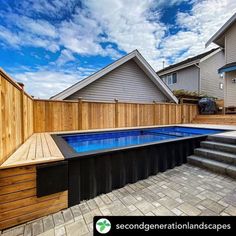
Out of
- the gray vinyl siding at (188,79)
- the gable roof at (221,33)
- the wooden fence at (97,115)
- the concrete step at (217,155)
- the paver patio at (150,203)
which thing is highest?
the gable roof at (221,33)

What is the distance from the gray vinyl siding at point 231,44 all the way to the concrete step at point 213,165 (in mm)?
9254

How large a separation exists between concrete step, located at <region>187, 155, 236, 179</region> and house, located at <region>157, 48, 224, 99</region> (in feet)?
37.7

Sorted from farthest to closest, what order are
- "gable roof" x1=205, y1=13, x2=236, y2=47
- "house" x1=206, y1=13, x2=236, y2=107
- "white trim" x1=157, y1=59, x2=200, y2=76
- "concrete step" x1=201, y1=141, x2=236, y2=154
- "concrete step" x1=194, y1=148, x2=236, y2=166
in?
"white trim" x1=157, y1=59, x2=200, y2=76 < "house" x1=206, y1=13, x2=236, y2=107 < "gable roof" x1=205, y1=13, x2=236, y2=47 < "concrete step" x1=201, y1=141, x2=236, y2=154 < "concrete step" x1=194, y1=148, x2=236, y2=166

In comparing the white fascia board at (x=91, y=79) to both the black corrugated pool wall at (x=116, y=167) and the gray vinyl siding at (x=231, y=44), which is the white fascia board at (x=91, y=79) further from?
the gray vinyl siding at (x=231, y=44)

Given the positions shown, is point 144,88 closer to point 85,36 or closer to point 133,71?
point 133,71

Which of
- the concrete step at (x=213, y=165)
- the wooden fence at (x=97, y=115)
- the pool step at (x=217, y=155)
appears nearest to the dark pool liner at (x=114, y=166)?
the concrete step at (x=213, y=165)

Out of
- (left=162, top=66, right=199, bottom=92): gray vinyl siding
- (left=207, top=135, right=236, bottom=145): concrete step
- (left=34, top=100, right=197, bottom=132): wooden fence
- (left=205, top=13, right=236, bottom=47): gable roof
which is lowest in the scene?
(left=207, top=135, right=236, bottom=145): concrete step

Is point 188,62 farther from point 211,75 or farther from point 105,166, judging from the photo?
point 105,166

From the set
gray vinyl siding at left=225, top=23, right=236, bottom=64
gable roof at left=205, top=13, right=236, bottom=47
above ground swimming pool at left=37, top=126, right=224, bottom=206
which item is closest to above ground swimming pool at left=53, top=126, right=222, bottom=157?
above ground swimming pool at left=37, top=126, right=224, bottom=206

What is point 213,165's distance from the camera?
371cm

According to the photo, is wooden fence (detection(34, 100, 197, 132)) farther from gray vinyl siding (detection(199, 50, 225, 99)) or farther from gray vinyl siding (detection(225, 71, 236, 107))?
gray vinyl siding (detection(199, 50, 225, 99))

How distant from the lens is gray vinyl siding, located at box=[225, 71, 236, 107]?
9.93m

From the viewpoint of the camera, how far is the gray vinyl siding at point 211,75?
14.0 metres

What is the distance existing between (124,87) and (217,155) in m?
6.50
